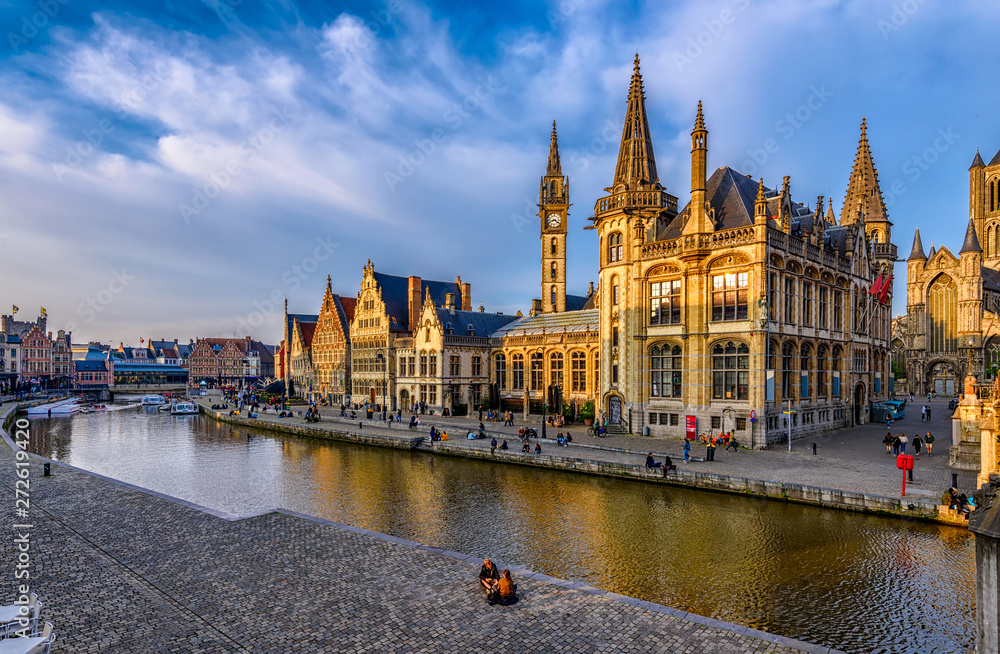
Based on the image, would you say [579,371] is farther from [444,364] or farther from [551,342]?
[444,364]

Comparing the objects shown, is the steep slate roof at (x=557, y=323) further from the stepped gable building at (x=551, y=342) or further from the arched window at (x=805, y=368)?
the arched window at (x=805, y=368)

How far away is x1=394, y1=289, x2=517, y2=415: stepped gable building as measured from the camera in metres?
51.8

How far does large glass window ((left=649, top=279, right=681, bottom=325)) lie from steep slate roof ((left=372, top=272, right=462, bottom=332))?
28961mm

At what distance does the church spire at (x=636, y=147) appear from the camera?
38.9 meters

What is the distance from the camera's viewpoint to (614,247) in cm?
3850

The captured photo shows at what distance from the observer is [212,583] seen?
12.3 metres

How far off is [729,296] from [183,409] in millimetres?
69374

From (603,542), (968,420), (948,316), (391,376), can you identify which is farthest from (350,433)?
(948,316)

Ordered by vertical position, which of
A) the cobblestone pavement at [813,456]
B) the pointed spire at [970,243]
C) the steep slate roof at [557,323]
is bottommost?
the cobblestone pavement at [813,456]

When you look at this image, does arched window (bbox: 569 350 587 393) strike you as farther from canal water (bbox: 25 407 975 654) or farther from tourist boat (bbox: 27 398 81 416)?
tourist boat (bbox: 27 398 81 416)

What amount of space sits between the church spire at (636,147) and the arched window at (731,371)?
13033 mm

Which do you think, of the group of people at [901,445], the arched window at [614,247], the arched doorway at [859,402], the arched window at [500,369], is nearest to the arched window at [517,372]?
the arched window at [500,369]

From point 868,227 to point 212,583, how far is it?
6020 cm

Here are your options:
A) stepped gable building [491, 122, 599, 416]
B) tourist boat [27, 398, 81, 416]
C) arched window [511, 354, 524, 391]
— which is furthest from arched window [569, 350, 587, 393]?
tourist boat [27, 398, 81, 416]
